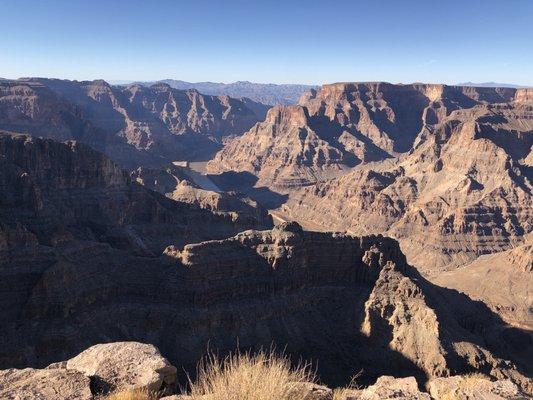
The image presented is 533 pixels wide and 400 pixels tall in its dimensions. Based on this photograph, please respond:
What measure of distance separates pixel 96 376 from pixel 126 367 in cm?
130

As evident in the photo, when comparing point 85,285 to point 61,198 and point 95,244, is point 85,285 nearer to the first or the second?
point 95,244

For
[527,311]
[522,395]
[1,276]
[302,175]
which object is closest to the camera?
[522,395]

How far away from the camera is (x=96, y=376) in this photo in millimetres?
15938

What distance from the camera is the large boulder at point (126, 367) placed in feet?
52.1

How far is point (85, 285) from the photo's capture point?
159 ft

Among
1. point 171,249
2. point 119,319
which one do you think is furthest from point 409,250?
point 119,319

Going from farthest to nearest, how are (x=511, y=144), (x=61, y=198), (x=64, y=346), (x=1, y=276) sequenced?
1. (x=511, y=144)
2. (x=61, y=198)
3. (x=1, y=276)
4. (x=64, y=346)

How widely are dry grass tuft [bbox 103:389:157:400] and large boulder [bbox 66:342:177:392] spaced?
1.23 ft

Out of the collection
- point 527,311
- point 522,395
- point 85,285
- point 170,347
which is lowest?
point 527,311

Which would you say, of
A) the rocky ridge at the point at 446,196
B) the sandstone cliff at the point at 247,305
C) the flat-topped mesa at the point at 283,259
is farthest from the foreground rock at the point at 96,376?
the rocky ridge at the point at 446,196

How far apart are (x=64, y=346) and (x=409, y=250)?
93635mm

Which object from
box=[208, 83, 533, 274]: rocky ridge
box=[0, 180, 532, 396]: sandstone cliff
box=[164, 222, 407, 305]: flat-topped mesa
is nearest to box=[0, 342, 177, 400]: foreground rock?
box=[0, 180, 532, 396]: sandstone cliff

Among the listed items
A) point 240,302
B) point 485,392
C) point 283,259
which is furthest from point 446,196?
point 485,392

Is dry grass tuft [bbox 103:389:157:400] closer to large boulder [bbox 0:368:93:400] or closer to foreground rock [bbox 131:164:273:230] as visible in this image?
large boulder [bbox 0:368:93:400]
